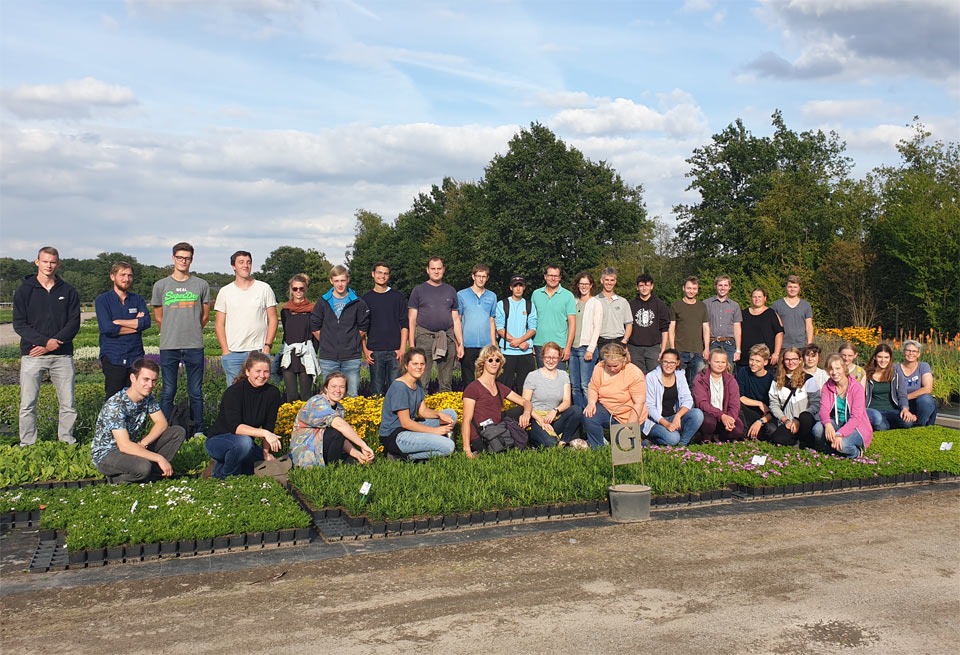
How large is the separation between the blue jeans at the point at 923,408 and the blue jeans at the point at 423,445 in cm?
662

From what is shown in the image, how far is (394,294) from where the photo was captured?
10062 millimetres

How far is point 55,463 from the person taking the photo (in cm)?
799

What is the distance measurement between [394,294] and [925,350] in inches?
485

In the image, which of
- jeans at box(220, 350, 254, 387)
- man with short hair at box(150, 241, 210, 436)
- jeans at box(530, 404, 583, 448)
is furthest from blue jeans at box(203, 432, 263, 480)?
jeans at box(530, 404, 583, 448)

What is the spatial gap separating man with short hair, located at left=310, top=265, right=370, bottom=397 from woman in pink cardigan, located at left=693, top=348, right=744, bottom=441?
163 inches

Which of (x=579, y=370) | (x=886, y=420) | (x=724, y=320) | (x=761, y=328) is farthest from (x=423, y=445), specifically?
(x=886, y=420)

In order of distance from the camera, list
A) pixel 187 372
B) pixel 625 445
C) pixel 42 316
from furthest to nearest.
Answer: pixel 187 372 → pixel 42 316 → pixel 625 445

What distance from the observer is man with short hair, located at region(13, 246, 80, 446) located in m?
8.74

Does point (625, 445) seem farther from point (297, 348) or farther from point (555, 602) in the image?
point (297, 348)

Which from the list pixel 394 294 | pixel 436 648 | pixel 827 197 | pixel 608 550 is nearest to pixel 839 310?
pixel 827 197

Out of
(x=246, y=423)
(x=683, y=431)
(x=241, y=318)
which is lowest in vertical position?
(x=683, y=431)

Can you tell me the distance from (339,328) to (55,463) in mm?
3331

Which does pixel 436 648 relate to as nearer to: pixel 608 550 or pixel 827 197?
pixel 608 550

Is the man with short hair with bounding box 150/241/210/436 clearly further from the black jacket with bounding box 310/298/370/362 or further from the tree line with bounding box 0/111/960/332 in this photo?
the tree line with bounding box 0/111/960/332
